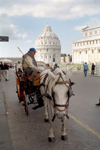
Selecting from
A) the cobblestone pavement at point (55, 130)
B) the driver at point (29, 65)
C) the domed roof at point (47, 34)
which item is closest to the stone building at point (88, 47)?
the domed roof at point (47, 34)

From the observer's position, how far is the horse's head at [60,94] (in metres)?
3.38

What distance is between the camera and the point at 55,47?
145 metres

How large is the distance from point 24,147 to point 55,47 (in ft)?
469

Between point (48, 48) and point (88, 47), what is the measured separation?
55.0 metres

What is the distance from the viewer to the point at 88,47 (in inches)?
3602

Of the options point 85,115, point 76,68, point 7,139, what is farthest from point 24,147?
point 76,68

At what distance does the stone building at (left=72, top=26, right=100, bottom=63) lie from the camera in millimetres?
87375

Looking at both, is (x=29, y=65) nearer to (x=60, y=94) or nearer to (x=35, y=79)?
(x=35, y=79)

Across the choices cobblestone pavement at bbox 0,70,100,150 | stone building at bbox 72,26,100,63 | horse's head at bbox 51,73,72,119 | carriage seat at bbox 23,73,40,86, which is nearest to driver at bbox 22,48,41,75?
carriage seat at bbox 23,73,40,86

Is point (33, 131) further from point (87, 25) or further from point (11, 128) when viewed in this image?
point (87, 25)

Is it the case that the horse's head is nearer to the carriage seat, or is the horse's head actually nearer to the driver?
the carriage seat

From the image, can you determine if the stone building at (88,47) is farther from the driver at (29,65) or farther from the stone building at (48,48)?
the driver at (29,65)

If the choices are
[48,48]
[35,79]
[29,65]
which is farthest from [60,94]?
[48,48]

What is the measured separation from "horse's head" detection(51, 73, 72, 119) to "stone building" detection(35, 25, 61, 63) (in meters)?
136
